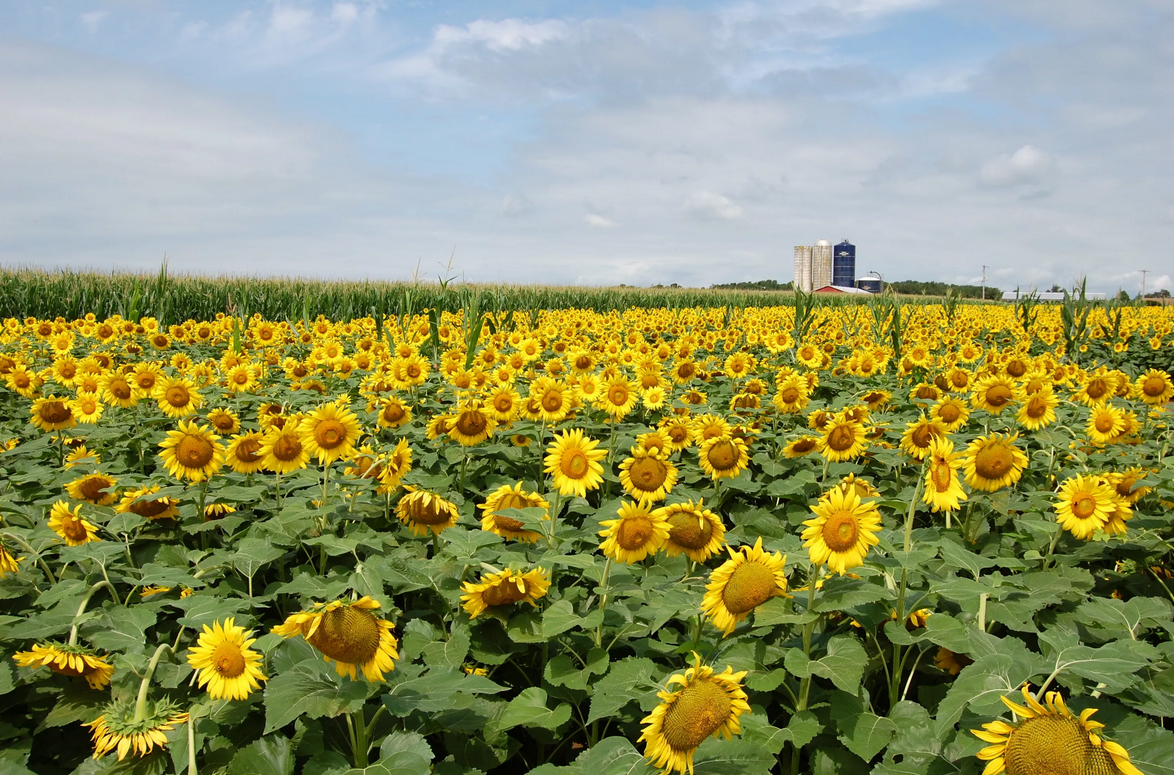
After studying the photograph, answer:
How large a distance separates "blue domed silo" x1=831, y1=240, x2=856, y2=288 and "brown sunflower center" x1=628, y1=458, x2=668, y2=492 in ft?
316

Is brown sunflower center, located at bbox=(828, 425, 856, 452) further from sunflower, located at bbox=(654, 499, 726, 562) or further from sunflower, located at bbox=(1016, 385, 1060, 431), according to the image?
sunflower, located at bbox=(654, 499, 726, 562)

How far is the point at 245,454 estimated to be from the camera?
3.28m

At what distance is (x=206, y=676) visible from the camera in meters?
1.85

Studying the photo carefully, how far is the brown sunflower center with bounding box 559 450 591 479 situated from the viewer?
2843 mm

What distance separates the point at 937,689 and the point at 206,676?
6.94ft

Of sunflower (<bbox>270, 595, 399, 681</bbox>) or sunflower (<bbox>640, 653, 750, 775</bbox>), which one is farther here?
sunflower (<bbox>270, 595, 399, 681</bbox>)

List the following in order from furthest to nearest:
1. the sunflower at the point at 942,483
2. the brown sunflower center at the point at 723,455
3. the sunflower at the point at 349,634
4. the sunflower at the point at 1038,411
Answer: the sunflower at the point at 1038,411 < the brown sunflower center at the point at 723,455 < the sunflower at the point at 942,483 < the sunflower at the point at 349,634

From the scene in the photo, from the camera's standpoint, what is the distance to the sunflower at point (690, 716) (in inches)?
61.4

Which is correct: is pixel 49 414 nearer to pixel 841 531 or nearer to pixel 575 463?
pixel 575 463

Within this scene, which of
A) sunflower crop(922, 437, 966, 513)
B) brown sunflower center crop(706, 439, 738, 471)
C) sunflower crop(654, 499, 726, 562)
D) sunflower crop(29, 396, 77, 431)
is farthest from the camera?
sunflower crop(29, 396, 77, 431)

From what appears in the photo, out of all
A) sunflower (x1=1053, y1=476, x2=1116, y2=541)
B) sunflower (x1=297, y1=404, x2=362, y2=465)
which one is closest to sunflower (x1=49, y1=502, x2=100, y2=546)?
sunflower (x1=297, y1=404, x2=362, y2=465)

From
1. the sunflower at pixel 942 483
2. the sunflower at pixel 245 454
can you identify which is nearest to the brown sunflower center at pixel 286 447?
the sunflower at pixel 245 454

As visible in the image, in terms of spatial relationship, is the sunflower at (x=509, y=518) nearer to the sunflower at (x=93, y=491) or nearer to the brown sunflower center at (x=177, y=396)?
the sunflower at (x=93, y=491)

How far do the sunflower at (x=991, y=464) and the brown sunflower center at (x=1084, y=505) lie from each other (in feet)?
0.94
